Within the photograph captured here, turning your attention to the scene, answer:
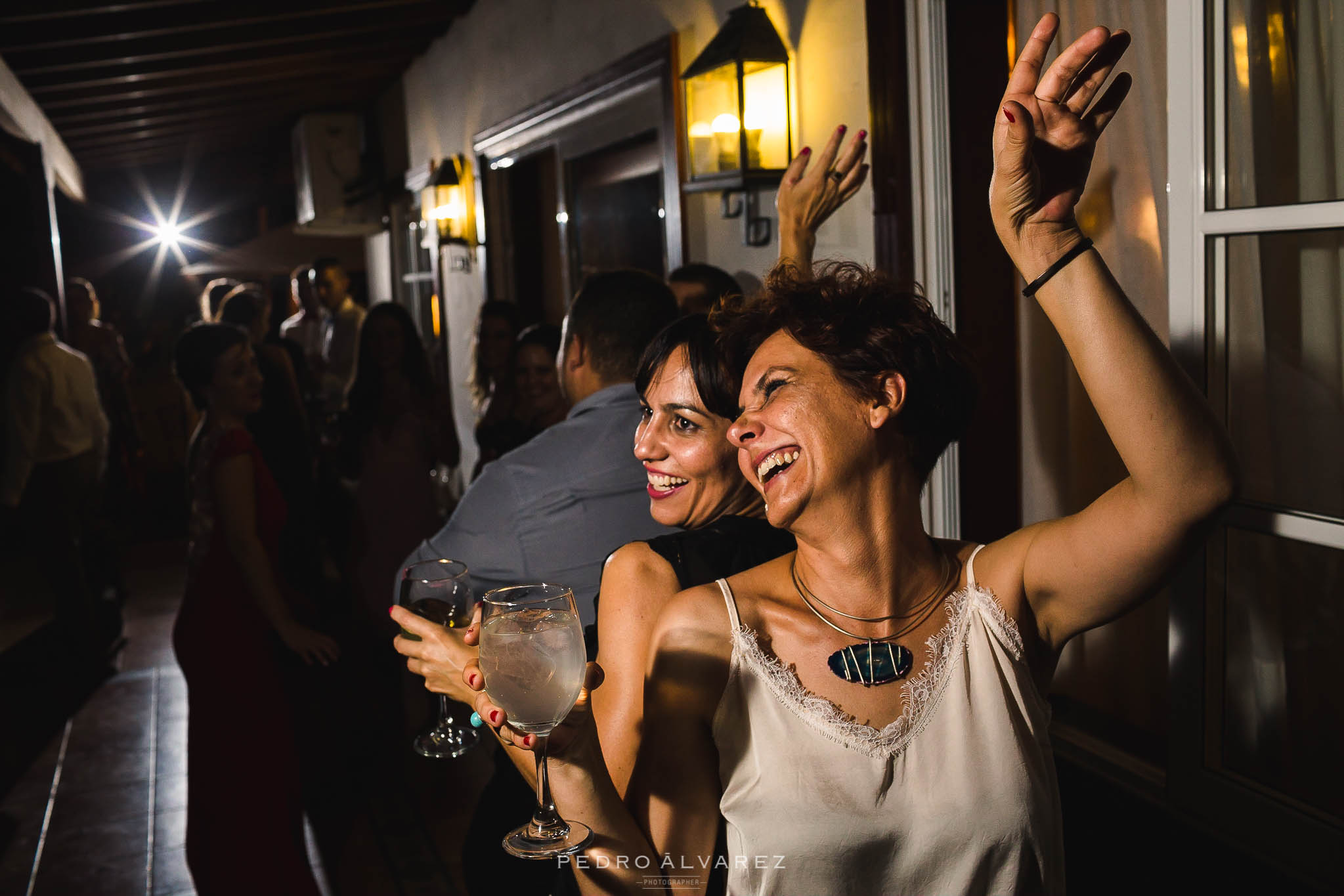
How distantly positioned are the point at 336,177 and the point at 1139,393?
8489mm

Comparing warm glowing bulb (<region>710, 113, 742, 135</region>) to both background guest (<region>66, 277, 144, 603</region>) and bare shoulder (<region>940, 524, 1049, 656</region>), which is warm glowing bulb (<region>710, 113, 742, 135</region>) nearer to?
bare shoulder (<region>940, 524, 1049, 656</region>)

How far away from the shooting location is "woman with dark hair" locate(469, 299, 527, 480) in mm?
3922

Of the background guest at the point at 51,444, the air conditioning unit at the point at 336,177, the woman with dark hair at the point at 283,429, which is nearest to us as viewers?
the woman with dark hair at the point at 283,429

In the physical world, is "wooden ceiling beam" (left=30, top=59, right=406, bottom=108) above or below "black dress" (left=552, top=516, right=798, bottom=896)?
above

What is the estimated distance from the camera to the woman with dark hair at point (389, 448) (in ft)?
11.7

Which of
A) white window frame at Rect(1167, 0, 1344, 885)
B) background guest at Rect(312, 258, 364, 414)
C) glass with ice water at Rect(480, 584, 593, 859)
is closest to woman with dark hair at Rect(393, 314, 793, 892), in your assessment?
glass with ice water at Rect(480, 584, 593, 859)

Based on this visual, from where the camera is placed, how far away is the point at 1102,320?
3.48 feet

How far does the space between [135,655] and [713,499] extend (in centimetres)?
444

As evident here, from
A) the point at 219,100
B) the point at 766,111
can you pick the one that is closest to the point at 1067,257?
the point at 766,111

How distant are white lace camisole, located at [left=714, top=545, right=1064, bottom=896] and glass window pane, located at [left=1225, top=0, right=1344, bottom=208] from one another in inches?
31.8

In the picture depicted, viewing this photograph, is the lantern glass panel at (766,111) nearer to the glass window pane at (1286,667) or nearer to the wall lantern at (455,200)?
the glass window pane at (1286,667)

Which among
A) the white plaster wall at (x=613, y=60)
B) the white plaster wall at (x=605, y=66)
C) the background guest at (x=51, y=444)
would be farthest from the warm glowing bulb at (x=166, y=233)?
the background guest at (x=51, y=444)

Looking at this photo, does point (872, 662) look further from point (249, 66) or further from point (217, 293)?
point (217, 293)

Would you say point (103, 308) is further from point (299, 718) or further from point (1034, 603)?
point (1034, 603)
